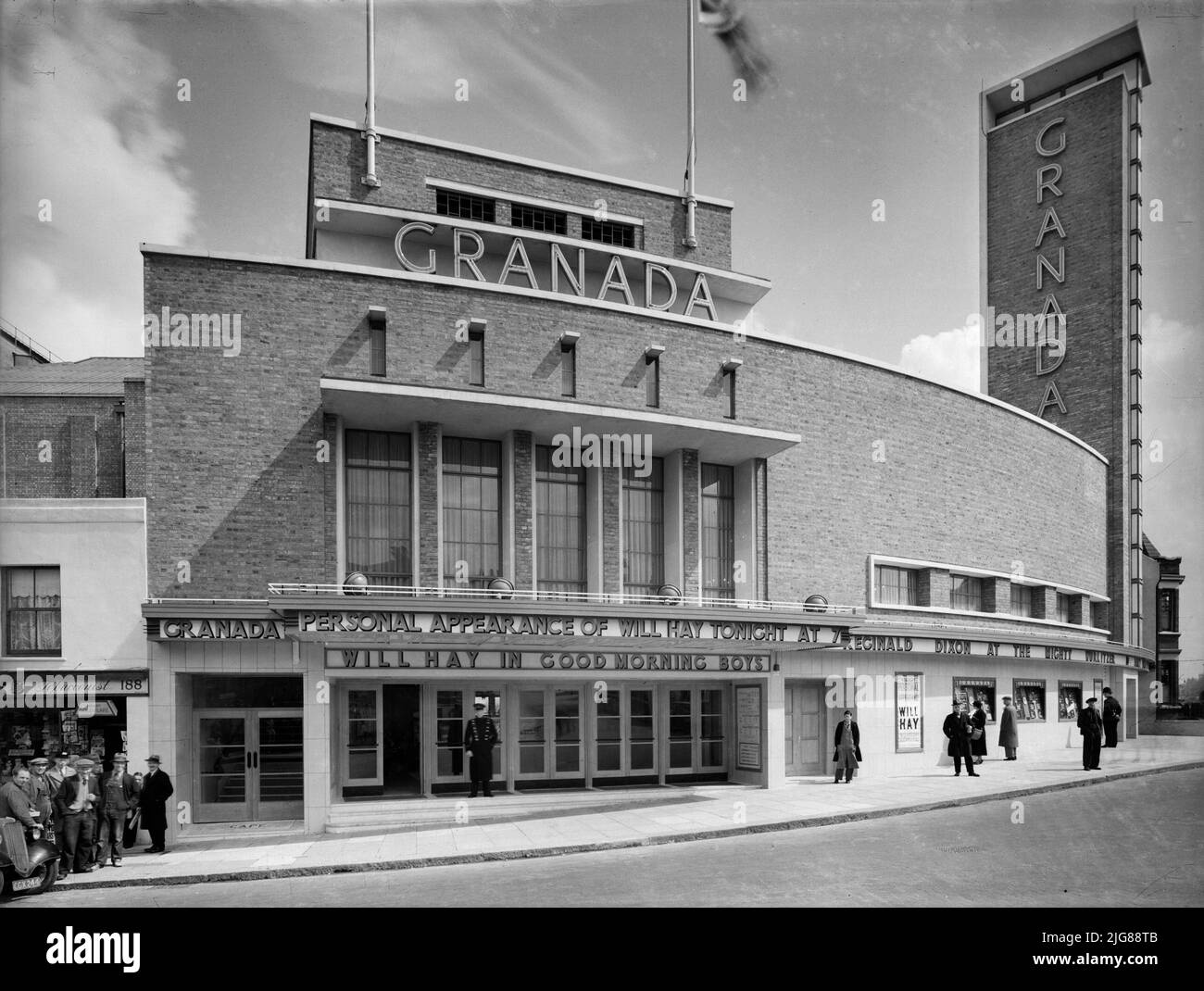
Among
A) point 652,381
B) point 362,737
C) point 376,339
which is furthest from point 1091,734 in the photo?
point 376,339

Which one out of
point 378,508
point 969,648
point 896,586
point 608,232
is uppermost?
point 608,232

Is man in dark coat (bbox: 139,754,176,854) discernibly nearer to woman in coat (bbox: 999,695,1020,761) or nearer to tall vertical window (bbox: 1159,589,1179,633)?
woman in coat (bbox: 999,695,1020,761)

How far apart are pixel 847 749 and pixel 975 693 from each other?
7864mm

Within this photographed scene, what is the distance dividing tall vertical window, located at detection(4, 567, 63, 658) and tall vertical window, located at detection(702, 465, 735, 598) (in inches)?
576

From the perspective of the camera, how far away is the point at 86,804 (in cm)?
1576

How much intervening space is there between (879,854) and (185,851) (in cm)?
1198

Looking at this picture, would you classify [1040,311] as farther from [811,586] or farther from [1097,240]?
[811,586]

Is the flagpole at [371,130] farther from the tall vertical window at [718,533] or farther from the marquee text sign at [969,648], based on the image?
the marquee text sign at [969,648]

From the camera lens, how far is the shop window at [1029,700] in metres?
32.8

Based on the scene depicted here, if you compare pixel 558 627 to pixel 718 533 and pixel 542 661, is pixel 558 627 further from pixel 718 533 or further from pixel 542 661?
pixel 718 533

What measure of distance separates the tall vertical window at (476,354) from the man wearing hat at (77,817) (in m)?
10.8

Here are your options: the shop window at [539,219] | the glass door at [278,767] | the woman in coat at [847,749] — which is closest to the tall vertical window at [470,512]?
the glass door at [278,767]

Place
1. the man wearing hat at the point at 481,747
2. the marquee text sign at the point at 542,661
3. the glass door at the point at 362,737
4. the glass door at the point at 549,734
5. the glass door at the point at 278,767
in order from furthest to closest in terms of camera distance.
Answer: the glass door at the point at 549,734, the man wearing hat at the point at 481,747, the glass door at the point at 362,737, the glass door at the point at 278,767, the marquee text sign at the point at 542,661

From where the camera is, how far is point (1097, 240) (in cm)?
4466
